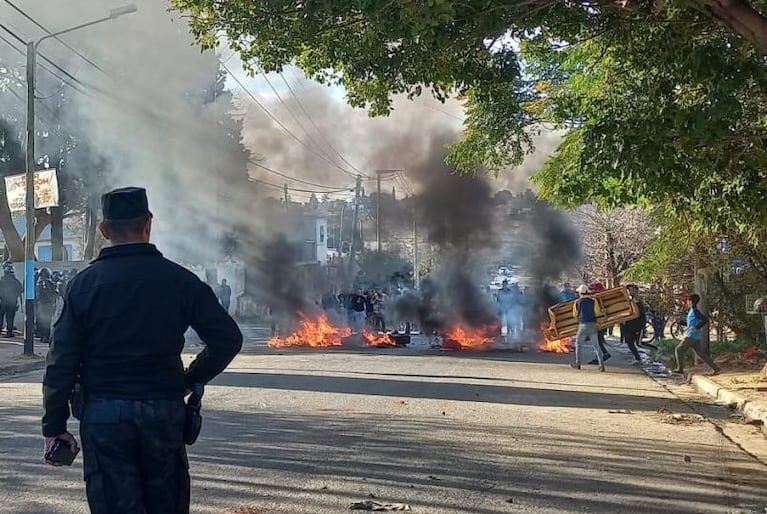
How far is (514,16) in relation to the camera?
23.1ft

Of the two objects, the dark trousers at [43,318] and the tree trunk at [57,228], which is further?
the tree trunk at [57,228]

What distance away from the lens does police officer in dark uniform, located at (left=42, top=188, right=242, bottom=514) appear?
321 centimetres

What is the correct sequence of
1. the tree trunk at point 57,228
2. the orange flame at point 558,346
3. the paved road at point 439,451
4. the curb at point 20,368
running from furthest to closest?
the tree trunk at point 57,228
the orange flame at point 558,346
the curb at point 20,368
the paved road at point 439,451

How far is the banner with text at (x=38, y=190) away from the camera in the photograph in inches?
632

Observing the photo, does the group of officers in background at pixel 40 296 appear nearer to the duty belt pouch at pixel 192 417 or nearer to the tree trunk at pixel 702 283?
the tree trunk at pixel 702 283

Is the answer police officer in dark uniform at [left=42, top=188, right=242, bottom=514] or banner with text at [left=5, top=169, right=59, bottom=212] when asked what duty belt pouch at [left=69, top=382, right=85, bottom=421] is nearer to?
police officer in dark uniform at [left=42, top=188, right=242, bottom=514]

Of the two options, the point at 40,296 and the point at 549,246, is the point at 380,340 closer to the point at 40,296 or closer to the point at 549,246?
the point at 549,246

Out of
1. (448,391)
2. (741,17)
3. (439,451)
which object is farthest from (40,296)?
(741,17)

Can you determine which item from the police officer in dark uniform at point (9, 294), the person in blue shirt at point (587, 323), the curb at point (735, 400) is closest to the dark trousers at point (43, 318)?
the police officer in dark uniform at point (9, 294)

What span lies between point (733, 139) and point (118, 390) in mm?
7023

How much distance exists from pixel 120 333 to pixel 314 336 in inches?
725

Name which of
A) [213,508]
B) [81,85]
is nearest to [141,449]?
[213,508]

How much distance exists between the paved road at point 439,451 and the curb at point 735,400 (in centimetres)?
26

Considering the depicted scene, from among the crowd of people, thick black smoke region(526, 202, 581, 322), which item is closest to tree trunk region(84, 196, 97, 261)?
the crowd of people
